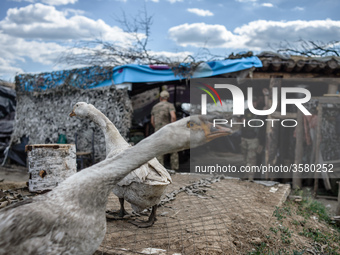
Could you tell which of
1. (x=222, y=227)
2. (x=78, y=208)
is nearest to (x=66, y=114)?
(x=222, y=227)

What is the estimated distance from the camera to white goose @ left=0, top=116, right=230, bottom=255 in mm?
2240

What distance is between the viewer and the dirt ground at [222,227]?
3520 mm

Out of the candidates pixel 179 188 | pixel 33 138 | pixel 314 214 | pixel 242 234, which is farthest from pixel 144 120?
pixel 242 234

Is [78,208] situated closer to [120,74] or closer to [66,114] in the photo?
[120,74]

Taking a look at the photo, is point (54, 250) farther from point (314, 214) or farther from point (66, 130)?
point (66, 130)

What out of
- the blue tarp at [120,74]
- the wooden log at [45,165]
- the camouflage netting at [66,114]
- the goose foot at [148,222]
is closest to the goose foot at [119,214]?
the goose foot at [148,222]

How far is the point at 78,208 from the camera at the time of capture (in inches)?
93.7

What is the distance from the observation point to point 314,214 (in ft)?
19.7

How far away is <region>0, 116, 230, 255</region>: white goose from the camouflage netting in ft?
19.4

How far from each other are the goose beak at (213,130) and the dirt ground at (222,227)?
4.82 feet

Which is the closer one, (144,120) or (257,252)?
(257,252)

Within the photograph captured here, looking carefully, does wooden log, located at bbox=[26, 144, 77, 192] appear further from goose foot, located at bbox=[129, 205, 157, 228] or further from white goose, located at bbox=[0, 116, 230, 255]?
white goose, located at bbox=[0, 116, 230, 255]

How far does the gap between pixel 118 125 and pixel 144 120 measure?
2001mm

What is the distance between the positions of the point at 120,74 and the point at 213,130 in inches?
240
